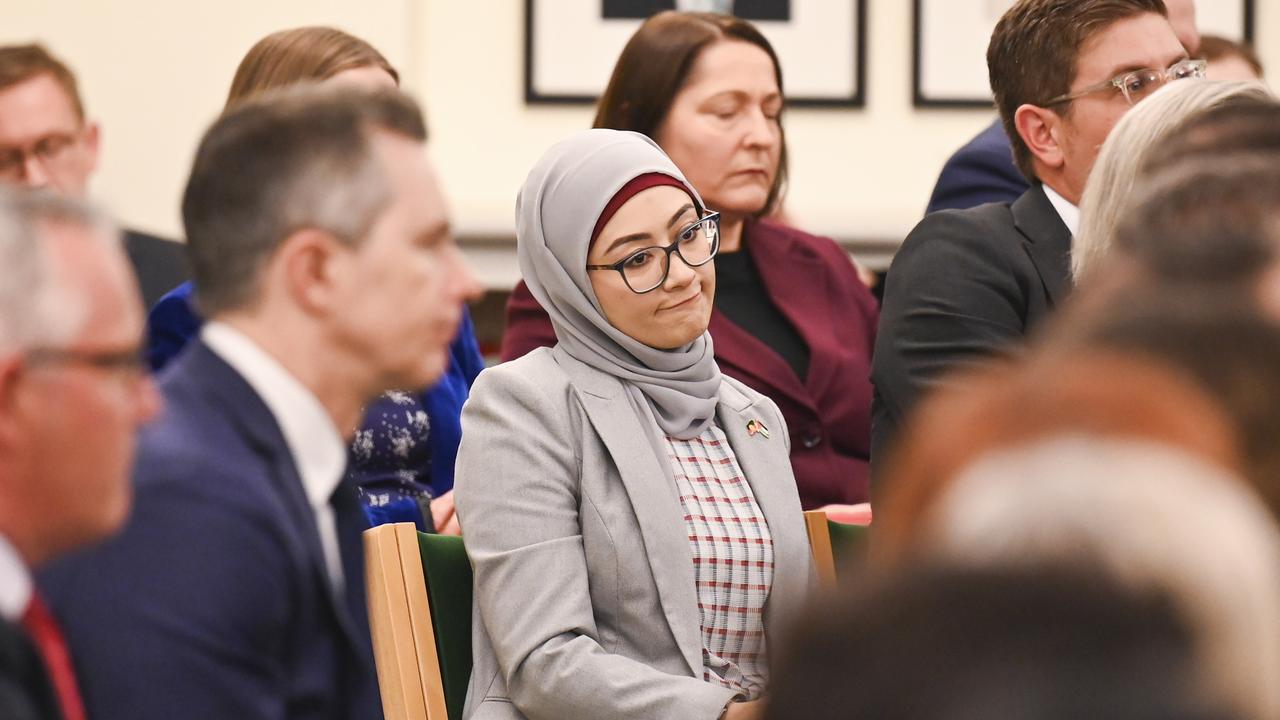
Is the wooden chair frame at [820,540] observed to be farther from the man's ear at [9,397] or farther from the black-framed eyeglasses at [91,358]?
the man's ear at [9,397]

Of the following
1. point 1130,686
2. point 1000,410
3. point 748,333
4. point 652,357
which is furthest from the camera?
point 748,333

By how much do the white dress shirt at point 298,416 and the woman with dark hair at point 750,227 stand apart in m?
1.42

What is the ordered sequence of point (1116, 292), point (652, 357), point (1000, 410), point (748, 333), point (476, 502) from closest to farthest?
point (1000, 410)
point (1116, 292)
point (476, 502)
point (652, 357)
point (748, 333)

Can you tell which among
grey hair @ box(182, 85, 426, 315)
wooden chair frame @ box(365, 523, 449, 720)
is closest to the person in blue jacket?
wooden chair frame @ box(365, 523, 449, 720)

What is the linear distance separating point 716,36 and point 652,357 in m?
1.06

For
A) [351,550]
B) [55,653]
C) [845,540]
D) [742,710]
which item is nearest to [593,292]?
[845,540]

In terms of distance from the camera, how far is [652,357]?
2.53 m

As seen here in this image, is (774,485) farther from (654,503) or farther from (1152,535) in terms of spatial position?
(1152,535)

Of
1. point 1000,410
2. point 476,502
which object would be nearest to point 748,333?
point 476,502

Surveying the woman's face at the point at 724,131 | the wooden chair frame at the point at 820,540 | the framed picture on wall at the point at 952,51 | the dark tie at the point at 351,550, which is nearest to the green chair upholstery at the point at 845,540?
the wooden chair frame at the point at 820,540

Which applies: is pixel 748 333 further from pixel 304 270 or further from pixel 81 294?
pixel 81 294

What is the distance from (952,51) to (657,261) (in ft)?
8.22

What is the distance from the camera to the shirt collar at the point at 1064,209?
8.61 feet

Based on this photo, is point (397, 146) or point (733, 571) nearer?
point (397, 146)
